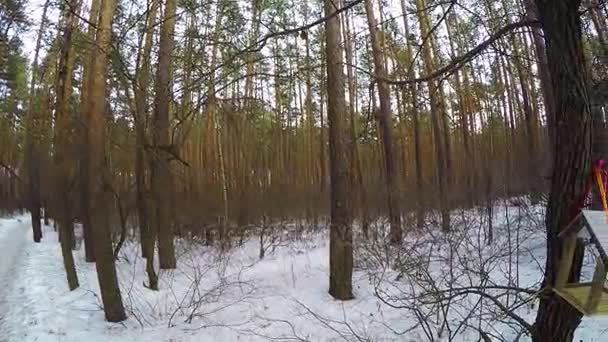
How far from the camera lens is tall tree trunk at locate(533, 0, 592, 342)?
1.99 m

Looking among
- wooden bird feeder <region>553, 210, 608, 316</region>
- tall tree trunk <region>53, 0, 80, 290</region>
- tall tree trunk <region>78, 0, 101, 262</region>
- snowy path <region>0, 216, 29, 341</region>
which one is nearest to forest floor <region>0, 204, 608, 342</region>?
snowy path <region>0, 216, 29, 341</region>

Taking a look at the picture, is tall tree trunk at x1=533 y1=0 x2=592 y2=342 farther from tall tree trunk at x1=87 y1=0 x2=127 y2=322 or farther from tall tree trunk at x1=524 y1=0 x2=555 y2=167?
tall tree trunk at x1=87 y1=0 x2=127 y2=322

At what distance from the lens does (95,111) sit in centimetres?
640

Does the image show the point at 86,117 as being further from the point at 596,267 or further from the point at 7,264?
the point at 7,264

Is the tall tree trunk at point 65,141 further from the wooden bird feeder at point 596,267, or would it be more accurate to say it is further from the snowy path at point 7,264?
the wooden bird feeder at point 596,267

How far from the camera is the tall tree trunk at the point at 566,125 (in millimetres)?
1986

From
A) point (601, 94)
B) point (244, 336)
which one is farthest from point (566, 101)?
point (244, 336)

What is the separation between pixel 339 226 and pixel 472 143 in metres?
13.5

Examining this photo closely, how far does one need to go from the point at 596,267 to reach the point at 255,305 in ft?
19.5

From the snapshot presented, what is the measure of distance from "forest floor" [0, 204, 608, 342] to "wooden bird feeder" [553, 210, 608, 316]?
6.78ft

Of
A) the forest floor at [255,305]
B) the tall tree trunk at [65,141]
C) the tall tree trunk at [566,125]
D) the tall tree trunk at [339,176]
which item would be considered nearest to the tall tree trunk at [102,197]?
the forest floor at [255,305]

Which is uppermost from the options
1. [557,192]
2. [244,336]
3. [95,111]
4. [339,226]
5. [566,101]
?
[95,111]

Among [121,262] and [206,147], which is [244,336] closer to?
[121,262]

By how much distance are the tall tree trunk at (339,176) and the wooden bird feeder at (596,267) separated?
494 cm
